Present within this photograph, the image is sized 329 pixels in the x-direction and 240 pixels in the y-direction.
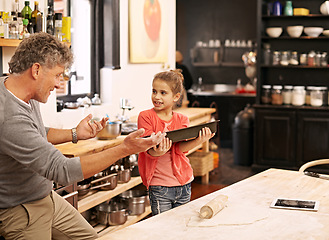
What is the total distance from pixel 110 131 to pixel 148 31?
7.00 feet

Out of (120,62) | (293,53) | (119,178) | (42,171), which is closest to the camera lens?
(42,171)

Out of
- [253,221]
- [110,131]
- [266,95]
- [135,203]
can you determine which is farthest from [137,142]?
[266,95]

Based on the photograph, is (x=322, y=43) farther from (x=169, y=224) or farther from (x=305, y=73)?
(x=169, y=224)

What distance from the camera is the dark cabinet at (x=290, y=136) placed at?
6.45m

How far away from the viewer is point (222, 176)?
21.2 feet

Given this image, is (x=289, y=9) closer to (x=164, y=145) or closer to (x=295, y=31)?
(x=295, y=31)

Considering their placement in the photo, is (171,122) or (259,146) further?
(259,146)

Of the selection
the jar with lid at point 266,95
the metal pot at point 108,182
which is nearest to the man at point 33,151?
the metal pot at point 108,182

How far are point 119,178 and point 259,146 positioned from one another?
3137 millimetres

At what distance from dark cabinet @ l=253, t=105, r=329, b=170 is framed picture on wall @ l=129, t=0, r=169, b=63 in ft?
5.28

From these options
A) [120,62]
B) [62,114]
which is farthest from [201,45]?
[62,114]

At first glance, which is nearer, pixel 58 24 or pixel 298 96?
pixel 58 24

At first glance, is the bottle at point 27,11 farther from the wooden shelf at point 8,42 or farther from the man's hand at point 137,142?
the man's hand at point 137,142

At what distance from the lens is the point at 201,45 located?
9.80 m
